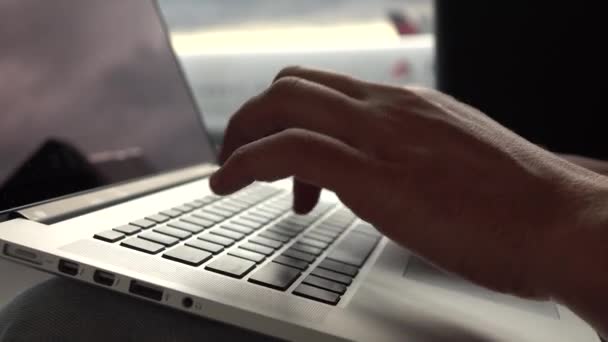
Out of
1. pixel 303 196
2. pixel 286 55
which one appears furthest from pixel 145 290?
pixel 286 55

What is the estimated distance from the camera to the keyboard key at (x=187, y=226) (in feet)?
1.37

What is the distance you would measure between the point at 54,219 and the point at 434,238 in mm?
302

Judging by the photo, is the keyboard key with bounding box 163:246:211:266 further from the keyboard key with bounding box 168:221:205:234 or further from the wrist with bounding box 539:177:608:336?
the wrist with bounding box 539:177:608:336

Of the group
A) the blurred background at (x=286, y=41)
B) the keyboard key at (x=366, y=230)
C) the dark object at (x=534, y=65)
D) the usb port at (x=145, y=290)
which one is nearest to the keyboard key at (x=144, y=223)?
the usb port at (x=145, y=290)

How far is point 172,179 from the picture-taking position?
0.62m

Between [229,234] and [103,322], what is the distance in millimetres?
126

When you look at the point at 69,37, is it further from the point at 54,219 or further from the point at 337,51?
the point at 337,51

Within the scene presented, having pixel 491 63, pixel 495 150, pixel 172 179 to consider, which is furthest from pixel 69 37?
pixel 491 63

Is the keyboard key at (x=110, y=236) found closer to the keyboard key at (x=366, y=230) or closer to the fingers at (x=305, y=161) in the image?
the fingers at (x=305, y=161)

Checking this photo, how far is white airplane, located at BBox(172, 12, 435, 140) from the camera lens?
124 cm

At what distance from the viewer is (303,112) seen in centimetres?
41

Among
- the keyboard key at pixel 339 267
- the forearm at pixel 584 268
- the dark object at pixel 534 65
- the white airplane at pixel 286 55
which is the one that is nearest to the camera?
the forearm at pixel 584 268

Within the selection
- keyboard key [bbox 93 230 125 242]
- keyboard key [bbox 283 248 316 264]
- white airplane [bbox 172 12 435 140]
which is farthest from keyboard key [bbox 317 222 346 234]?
white airplane [bbox 172 12 435 140]

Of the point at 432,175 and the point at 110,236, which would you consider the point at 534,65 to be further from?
the point at 110,236
